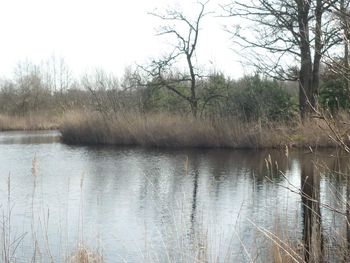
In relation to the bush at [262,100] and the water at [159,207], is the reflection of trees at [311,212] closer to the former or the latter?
the water at [159,207]

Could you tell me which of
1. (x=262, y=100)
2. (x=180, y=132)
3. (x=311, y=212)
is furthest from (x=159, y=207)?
(x=262, y=100)

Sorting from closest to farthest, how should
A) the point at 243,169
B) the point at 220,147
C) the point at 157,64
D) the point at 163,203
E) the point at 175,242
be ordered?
the point at 175,242 → the point at 163,203 → the point at 243,169 → the point at 220,147 → the point at 157,64

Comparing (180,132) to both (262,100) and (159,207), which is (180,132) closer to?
(262,100)

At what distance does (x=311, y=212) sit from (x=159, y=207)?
2295 millimetres

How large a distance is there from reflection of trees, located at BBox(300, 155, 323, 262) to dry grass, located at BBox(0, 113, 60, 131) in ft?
74.0

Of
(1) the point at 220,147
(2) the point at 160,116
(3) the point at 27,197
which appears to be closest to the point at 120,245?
(3) the point at 27,197

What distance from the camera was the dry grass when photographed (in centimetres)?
3425

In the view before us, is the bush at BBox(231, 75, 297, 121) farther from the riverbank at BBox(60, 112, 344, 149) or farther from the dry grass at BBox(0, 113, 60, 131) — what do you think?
the dry grass at BBox(0, 113, 60, 131)

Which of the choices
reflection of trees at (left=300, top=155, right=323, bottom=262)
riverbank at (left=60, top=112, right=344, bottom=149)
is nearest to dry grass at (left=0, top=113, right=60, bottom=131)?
riverbank at (left=60, top=112, right=344, bottom=149)

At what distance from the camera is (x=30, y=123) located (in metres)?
34.7

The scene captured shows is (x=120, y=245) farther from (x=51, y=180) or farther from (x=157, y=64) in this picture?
(x=157, y=64)

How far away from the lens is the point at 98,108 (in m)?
23.2

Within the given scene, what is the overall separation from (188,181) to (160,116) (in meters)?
9.88

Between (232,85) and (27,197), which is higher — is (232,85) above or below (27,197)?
above
